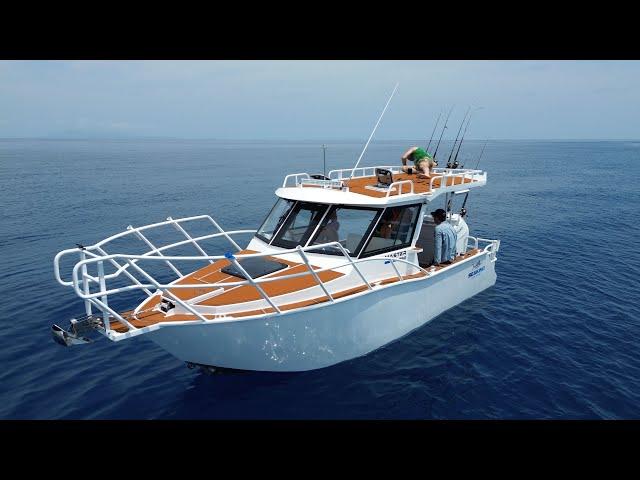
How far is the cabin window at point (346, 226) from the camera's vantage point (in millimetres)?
9695

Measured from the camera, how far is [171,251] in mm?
17391

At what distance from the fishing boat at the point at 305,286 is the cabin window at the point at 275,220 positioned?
29 millimetres

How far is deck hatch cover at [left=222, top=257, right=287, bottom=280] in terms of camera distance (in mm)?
8641

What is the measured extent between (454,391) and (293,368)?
11.6 feet

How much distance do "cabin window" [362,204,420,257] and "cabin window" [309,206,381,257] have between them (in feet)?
0.83

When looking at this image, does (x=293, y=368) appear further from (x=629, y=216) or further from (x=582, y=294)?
(x=629, y=216)

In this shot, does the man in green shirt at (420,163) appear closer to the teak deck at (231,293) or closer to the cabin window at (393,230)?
the cabin window at (393,230)

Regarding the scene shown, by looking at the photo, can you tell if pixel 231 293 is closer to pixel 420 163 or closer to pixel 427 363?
pixel 427 363

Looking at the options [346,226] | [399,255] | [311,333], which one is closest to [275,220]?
[346,226]

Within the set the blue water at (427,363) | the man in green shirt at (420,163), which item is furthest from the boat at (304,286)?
the blue water at (427,363)

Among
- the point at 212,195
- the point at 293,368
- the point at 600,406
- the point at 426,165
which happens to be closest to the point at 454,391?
the point at 600,406

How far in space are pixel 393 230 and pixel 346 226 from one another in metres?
1.20

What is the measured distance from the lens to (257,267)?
8906 mm

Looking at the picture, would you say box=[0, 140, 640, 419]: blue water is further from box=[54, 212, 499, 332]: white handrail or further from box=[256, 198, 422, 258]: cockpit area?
box=[256, 198, 422, 258]: cockpit area
